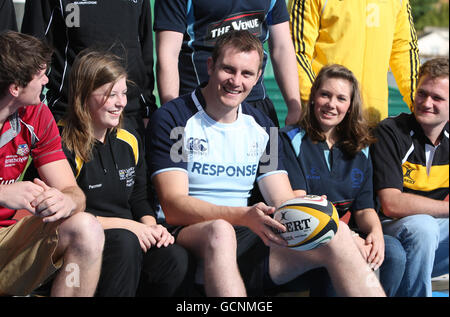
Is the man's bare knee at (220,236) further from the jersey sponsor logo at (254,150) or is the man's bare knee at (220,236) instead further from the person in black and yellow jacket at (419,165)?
the person in black and yellow jacket at (419,165)

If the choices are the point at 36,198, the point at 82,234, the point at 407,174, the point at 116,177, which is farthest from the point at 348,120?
the point at 36,198

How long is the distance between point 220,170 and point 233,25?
3.33ft

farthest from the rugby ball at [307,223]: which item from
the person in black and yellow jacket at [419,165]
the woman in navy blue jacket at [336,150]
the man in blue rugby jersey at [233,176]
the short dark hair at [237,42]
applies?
the short dark hair at [237,42]

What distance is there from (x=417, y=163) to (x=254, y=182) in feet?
3.92

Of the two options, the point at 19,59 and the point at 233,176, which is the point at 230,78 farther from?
the point at 19,59

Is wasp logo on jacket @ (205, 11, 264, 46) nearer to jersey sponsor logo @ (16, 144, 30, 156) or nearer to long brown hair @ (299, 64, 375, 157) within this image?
long brown hair @ (299, 64, 375, 157)

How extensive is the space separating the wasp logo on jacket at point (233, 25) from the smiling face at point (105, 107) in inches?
28.2

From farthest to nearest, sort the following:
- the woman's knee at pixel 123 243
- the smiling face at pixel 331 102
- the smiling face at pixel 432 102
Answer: the smiling face at pixel 432 102 < the smiling face at pixel 331 102 < the woman's knee at pixel 123 243

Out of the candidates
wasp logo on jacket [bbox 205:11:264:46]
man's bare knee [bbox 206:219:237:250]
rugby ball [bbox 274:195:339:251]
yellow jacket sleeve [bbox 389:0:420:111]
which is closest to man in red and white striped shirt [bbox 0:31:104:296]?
man's bare knee [bbox 206:219:237:250]

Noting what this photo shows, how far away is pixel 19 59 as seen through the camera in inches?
113

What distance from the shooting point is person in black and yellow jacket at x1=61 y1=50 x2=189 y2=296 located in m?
2.97

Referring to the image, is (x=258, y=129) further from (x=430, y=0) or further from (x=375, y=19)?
(x=430, y=0)

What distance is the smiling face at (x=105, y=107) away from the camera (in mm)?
3305

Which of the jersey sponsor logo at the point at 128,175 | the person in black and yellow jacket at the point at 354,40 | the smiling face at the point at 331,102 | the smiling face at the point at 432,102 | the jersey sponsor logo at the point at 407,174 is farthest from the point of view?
the person in black and yellow jacket at the point at 354,40
